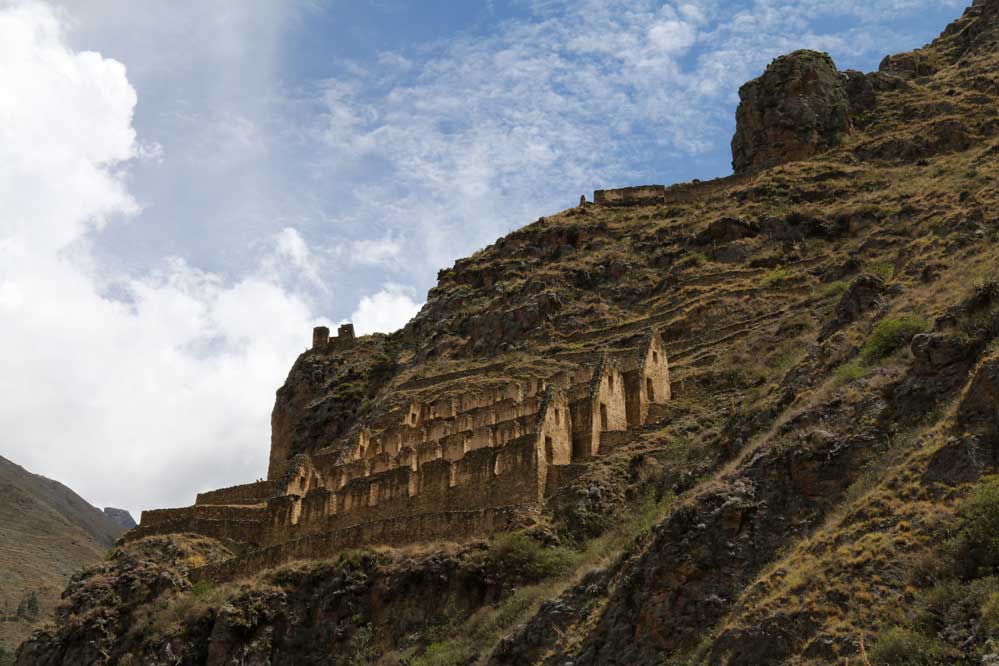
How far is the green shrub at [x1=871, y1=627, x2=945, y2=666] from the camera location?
17.5 m

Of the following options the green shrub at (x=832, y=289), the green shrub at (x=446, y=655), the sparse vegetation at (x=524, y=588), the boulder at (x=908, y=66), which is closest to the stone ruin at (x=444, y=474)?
the sparse vegetation at (x=524, y=588)

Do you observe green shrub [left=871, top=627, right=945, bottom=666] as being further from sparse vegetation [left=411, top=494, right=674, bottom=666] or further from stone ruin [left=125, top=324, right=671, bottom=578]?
stone ruin [left=125, top=324, right=671, bottom=578]

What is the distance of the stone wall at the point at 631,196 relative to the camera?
270 feet

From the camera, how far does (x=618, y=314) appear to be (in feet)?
204

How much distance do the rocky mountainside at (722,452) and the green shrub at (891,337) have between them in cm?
8

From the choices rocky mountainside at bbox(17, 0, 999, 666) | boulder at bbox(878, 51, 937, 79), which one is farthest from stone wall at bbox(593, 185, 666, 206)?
boulder at bbox(878, 51, 937, 79)

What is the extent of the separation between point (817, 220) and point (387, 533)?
1364 inches

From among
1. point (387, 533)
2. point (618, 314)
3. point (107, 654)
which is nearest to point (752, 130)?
point (618, 314)

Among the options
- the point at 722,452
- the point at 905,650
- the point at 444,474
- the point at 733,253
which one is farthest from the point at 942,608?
the point at 733,253

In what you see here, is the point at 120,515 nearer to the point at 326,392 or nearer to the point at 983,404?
the point at 326,392

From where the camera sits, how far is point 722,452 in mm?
30891

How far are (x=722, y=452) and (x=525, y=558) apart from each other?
673 centimetres

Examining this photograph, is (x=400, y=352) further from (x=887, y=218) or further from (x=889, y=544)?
(x=889, y=544)

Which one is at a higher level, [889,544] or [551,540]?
[551,540]
